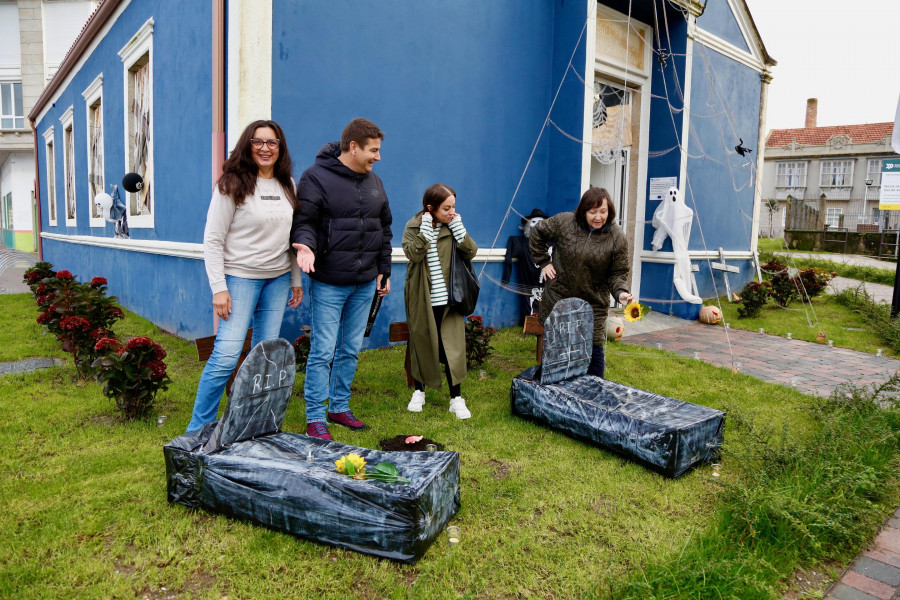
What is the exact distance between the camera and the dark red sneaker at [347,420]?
4137 millimetres

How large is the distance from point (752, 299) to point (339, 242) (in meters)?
8.08

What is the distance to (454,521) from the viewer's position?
2969mm

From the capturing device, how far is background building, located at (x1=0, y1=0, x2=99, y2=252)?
81.8ft

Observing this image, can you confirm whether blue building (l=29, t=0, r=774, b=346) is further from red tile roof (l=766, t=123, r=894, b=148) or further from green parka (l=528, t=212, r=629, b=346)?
red tile roof (l=766, t=123, r=894, b=148)

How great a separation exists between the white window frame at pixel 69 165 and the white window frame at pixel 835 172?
150ft

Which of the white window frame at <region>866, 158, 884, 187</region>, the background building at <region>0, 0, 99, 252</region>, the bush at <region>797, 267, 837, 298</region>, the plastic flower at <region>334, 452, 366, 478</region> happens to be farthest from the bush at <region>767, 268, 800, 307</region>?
the white window frame at <region>866, 158, 884, 187</region>

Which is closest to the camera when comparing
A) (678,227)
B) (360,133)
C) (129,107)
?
(360,133)

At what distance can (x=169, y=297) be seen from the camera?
727 cm

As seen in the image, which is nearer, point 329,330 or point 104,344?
point 329,330

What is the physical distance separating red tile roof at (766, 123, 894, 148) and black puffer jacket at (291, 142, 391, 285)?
45.4 meters

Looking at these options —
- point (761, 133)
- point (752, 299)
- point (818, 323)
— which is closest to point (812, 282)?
point (752, 299)

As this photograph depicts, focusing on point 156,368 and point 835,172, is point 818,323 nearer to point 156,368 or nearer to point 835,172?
point 156,368

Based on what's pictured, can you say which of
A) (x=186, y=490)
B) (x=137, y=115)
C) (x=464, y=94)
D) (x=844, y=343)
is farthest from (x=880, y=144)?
(x=186, y=490)

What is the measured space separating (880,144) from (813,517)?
46.2 m
